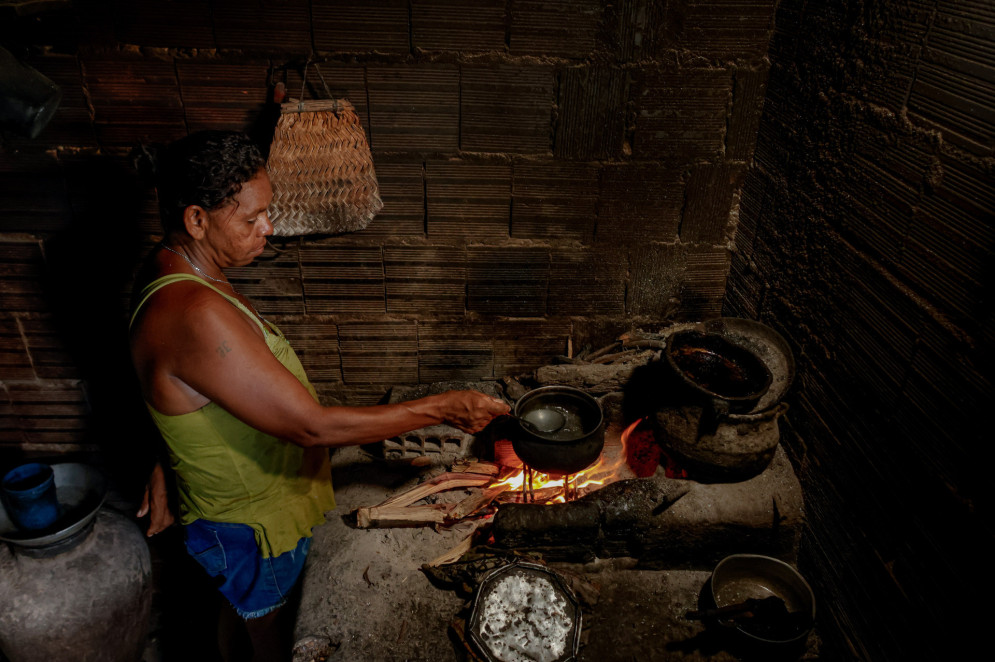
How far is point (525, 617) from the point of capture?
337cm

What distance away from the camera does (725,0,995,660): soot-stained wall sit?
8.51 feet

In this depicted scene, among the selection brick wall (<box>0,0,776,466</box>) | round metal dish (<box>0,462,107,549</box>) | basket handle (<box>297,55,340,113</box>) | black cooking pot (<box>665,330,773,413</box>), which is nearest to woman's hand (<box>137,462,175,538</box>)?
round metal dish (<box>0,462,107,549</box>)

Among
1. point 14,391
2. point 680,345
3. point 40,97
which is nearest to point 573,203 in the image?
point 680,345

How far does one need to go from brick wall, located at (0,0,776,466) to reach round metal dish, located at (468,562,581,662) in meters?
1.87

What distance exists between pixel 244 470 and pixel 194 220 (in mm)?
1207

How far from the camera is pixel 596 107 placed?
4.12m

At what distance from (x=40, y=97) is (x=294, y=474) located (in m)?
2.32

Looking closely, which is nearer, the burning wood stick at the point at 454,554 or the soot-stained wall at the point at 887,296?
the soot-stained wall at the point at 887,296

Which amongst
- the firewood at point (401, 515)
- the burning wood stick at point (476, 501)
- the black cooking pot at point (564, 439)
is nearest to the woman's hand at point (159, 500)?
the firewood at point (401, 515)

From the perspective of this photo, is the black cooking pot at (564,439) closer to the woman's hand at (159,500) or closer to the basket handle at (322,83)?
the woman's hand at (159,500)

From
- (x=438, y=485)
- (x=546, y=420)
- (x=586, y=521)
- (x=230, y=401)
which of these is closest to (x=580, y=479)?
(x=586, y=521)

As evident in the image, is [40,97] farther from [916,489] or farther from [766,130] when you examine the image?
[916,489]

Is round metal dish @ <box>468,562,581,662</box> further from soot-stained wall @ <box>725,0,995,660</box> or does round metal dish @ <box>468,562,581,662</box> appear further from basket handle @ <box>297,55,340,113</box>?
basket handle @ <box>297,55,340,113</box>

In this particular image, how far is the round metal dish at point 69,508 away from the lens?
147 inches
